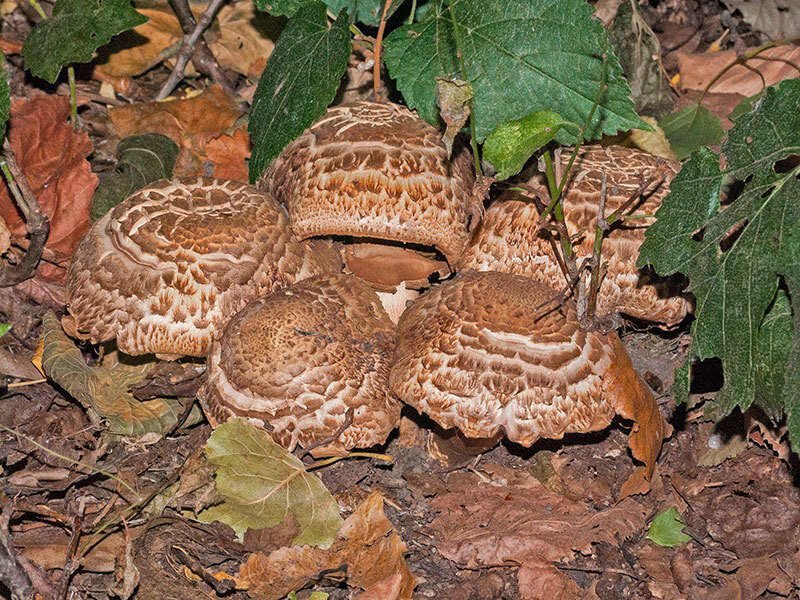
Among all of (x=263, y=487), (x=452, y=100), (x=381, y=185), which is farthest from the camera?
A: (x=381, y=185)

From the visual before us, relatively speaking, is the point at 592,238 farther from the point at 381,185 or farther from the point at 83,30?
the point at 83,30

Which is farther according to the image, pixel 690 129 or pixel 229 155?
pixel 229 155

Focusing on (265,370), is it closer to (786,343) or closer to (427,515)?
(427,515)

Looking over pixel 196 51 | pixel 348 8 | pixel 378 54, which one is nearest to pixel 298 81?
pixel 378 54

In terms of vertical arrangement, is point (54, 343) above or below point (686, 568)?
above

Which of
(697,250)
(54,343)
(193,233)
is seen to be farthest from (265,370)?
(697,250)
